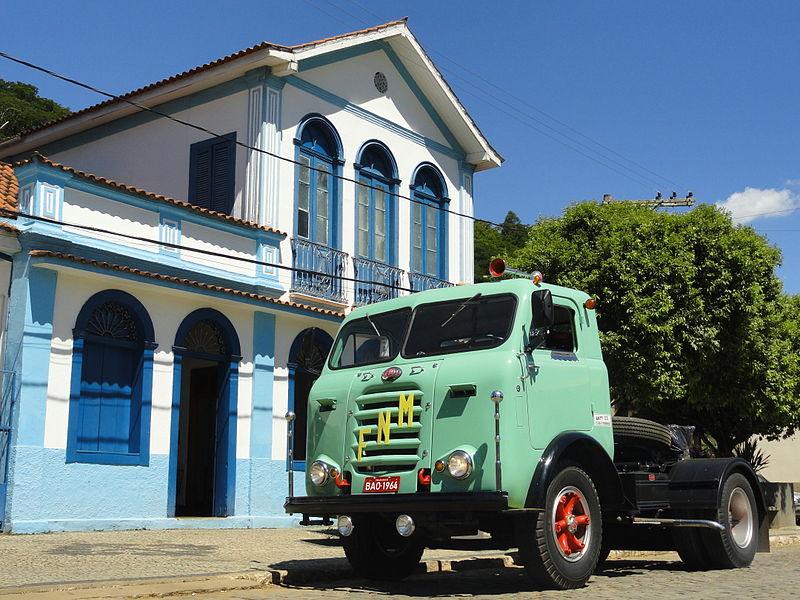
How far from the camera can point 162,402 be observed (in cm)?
1434

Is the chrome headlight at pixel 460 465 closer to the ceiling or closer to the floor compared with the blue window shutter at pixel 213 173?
closer to the floor

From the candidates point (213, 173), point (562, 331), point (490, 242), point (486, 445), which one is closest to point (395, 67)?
point (213, 173)

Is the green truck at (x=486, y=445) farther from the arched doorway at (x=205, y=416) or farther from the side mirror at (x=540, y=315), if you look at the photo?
the arched doorway at (x=205, y=416)

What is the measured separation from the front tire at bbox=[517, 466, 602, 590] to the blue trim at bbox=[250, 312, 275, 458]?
8.29m

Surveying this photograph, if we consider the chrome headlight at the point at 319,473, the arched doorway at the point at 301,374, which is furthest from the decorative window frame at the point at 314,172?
the chrome headlight at the point at 319,473

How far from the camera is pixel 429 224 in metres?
20.5

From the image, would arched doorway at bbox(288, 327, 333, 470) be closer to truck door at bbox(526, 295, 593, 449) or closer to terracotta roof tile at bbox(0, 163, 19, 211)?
terracotta roof tile at bbox(0, 163, 19, 211)

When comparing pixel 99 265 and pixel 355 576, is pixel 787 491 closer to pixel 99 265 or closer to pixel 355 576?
pixel 355 576

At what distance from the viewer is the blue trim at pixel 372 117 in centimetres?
1762

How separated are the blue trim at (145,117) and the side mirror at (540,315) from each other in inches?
408

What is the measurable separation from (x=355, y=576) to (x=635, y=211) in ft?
38.8

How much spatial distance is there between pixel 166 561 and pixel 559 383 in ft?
14.6

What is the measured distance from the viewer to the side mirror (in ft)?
26.8

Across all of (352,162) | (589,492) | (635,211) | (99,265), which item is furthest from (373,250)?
→ (589,492)
